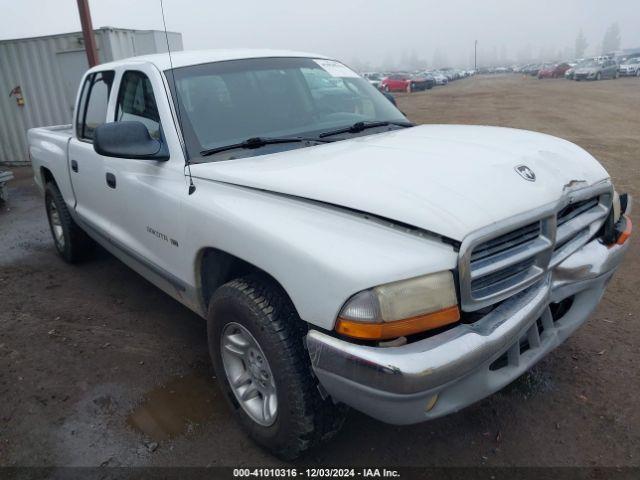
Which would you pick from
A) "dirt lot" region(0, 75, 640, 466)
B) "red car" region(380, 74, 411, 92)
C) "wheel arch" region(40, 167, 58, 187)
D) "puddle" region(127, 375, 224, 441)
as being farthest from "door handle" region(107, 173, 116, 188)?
"red car" region(380, 74, 411, 92)

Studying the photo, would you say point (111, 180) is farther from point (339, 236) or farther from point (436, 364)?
point (436, 364)

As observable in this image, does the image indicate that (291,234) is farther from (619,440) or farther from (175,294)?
(619,440)

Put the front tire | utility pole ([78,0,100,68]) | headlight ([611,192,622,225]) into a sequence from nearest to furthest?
the front tire, headlight ([611,192,622,225]), utility pole ([78,0,100,68])

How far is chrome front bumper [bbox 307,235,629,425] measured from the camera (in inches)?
68.5

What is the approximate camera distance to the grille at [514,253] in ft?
6.04

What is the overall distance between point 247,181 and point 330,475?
1386mm

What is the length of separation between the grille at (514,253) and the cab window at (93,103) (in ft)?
9.53

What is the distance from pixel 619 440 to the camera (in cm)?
240

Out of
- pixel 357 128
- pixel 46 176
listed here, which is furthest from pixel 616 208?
pixel 46 176

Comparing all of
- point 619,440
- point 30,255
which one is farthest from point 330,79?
point 30,255

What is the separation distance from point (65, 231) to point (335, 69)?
2951 millimetres

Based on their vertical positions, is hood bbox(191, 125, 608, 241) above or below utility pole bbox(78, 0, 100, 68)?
below

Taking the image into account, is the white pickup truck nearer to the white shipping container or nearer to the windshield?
the windshield

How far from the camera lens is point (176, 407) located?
2.83m
